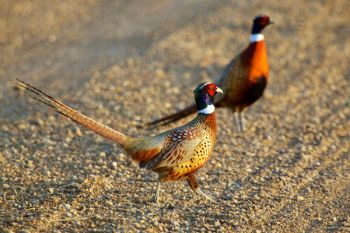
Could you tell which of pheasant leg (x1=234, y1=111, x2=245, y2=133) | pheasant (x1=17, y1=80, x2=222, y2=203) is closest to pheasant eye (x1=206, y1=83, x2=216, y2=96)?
pheasant (x1=17, y1=80, x2=222, y2=203)

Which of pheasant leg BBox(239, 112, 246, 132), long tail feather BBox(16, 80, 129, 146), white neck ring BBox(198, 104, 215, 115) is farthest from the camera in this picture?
pheasant leg BBox(239, 112, 246, 132)

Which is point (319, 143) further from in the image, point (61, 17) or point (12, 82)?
point (61, 17)

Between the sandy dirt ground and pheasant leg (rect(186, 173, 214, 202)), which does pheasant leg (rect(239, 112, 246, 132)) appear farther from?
pheasant leg (rect(186, 173, 214, 202))

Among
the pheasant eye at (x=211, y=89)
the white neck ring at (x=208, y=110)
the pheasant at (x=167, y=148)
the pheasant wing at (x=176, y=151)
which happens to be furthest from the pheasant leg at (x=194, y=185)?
the pheasant eye at (x=211, y=89)

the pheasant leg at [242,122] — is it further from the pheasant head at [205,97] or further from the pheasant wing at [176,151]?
the pheasant wing at [176,151]

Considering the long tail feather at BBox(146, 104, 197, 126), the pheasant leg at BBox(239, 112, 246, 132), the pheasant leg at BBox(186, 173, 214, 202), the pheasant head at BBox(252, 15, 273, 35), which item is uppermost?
the pheasant head at BBox(252, 15, 273, 35)

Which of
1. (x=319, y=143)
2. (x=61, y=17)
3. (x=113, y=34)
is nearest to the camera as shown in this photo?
(x=319, y=143)

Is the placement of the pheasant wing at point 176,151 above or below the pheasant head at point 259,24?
below

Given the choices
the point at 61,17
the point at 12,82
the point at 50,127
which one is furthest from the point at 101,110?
the point at 61,17
